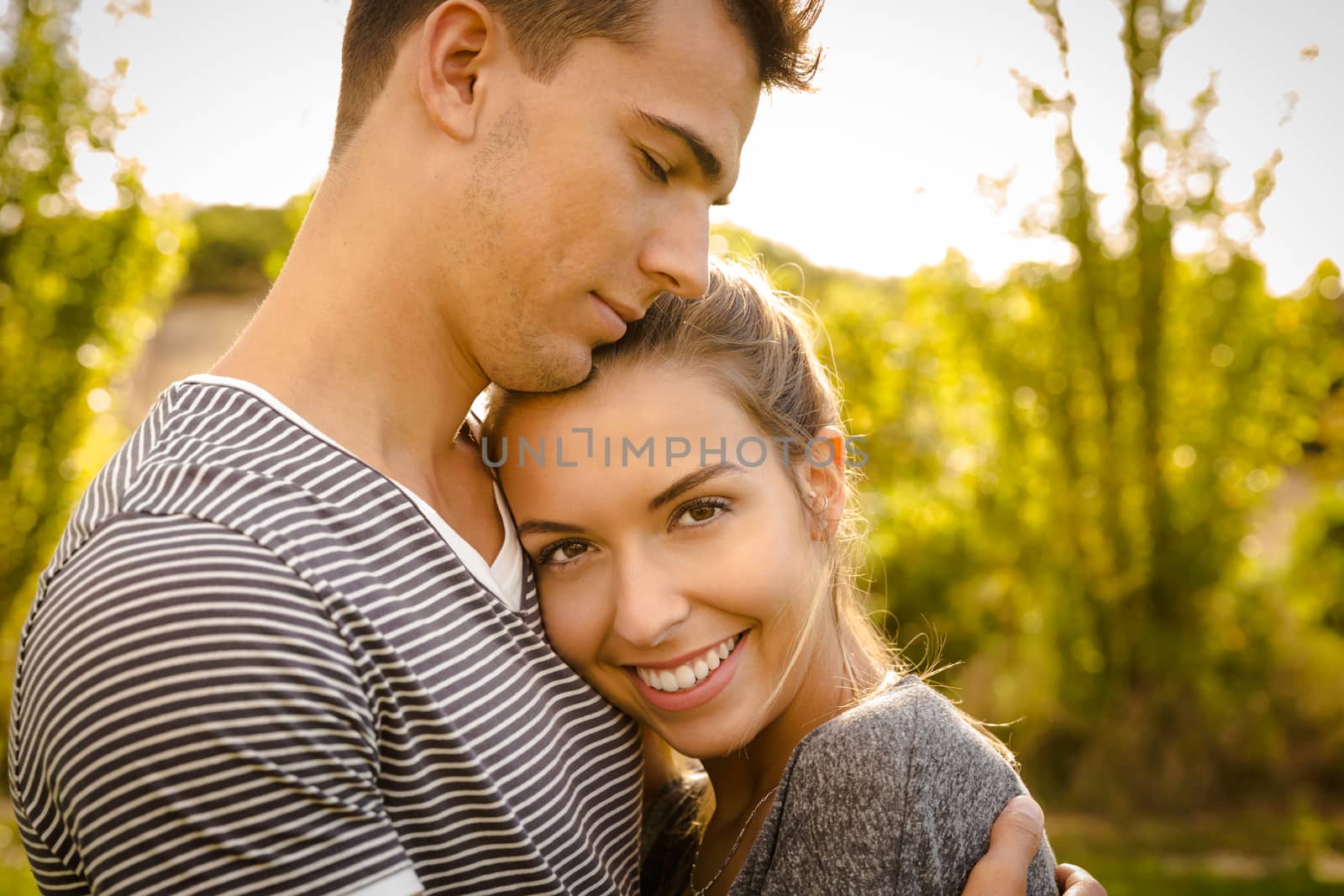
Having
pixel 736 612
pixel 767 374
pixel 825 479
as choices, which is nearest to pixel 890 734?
pixel 736 612

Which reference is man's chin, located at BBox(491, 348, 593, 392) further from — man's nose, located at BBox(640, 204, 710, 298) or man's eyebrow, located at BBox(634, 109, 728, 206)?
man's eyebrow, located at BBox(634, 109, 728, 206)

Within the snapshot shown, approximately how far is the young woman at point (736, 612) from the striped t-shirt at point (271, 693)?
0.76 ft

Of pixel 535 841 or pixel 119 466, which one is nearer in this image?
pixel 119 466

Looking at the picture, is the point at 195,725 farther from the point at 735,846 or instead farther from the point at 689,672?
the point at 735,846

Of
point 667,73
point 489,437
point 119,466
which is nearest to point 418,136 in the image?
point 667,73

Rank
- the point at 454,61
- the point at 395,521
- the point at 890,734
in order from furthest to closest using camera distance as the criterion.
A: 1. the point at 454,61
2. the point at 890,734
3. the point at 395,521

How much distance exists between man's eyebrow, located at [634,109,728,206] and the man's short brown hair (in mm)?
124

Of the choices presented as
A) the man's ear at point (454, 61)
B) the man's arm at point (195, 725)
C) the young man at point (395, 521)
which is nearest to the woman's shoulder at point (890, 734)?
the young man at point (395, 521)

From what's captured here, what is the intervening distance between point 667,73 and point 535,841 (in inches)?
47.4

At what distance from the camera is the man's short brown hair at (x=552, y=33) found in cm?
171

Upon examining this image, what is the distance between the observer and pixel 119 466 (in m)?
1.41

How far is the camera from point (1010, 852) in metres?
1.65

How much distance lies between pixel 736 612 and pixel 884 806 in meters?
0.44

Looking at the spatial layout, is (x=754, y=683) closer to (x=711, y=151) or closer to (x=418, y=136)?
(x=711, y=151)
